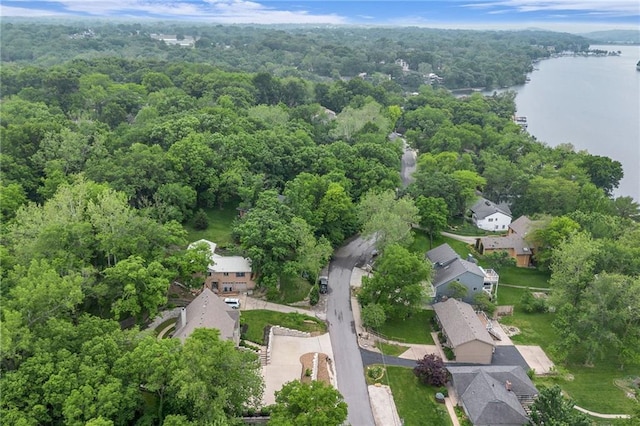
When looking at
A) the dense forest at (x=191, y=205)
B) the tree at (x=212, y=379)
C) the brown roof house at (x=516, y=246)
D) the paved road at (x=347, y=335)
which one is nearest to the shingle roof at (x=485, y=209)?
the dense forest at (x=191, y=205)

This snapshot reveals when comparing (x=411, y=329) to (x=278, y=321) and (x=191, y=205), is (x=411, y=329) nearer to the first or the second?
(x=278, y=321)

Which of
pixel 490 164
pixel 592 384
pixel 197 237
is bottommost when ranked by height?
pixel 592 384

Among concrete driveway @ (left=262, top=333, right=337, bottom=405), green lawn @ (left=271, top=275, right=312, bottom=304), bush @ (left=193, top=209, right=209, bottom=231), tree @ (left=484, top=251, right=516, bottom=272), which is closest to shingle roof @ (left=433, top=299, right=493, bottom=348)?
concrete driveway @ (left=262, top=333, right=337, bottom=405)

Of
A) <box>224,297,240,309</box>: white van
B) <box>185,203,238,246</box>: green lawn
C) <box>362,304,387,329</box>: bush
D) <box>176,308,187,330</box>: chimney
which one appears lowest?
<box>224,297,240,309</box>: white van

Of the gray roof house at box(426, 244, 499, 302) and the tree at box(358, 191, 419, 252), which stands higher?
the tree at box(358, 191, 419, 252)

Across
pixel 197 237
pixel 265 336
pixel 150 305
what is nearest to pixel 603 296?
pixel 265 336

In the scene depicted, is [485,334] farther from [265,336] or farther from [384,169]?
[384,169]

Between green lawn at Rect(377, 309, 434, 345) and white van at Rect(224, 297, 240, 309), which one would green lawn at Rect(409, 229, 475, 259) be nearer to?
green lawn at Rect(377, 309, 434, 345)
